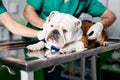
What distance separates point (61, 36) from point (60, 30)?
3 centimetres

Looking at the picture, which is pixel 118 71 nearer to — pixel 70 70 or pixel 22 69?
pixel 70 70

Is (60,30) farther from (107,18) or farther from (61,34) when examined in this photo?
(107,18)

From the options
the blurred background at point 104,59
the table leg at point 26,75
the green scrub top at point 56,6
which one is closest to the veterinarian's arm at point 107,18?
the green scrub top at point 56,6

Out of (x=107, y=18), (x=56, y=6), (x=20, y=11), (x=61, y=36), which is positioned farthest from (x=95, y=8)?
(x=20, y=11)

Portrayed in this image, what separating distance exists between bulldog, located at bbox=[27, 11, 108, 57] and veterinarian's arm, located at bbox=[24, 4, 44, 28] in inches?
6.9

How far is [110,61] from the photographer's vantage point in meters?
1.60

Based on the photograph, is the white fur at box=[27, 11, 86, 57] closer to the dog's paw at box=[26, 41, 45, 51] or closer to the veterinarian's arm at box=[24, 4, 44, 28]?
the dog's paw at box=[26, 41, 45, 51]

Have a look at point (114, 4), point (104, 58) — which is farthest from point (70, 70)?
point (114, 4)

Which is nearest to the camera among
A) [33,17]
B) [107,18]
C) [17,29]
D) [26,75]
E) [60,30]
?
[26,75]

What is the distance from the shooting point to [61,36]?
86cm

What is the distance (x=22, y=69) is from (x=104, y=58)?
1087 millimetres

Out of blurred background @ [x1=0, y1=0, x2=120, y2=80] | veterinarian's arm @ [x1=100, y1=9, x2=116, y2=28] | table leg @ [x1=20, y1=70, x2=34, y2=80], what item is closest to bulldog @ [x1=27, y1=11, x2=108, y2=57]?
table leg @ [x1=20, y1=70, x2=34, y2=80]

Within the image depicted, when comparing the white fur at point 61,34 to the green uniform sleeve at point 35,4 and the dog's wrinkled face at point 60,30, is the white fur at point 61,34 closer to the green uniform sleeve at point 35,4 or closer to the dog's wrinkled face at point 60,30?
the dog's wrinkled face at point 60,30

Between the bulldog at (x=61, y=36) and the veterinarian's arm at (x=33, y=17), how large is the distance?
176 mm
